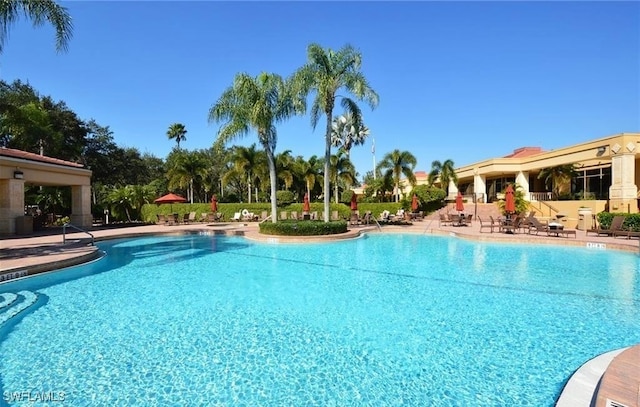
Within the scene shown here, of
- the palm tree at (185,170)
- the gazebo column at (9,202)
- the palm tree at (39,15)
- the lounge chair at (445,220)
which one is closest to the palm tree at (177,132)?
the palm tree at (185,170)

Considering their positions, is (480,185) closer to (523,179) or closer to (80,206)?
(523,179)

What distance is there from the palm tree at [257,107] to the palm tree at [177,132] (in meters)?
28.8

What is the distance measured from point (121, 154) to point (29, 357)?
40976 mm

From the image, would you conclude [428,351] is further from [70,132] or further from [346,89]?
[70,132]

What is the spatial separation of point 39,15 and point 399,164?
27253 mm

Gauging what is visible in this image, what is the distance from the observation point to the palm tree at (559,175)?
25.5m

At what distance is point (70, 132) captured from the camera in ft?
109

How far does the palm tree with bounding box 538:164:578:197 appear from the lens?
83.6 feet

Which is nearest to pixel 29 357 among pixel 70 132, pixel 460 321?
pixel 460 321

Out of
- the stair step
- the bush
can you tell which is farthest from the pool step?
the bush

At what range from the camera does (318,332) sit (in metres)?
5.52

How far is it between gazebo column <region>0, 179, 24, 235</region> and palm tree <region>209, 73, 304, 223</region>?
10360mm

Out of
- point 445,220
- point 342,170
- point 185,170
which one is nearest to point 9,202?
point 185,170

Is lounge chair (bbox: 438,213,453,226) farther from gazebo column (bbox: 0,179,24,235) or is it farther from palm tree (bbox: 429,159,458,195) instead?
gazebo column (bbox: 0,179,24,235)
